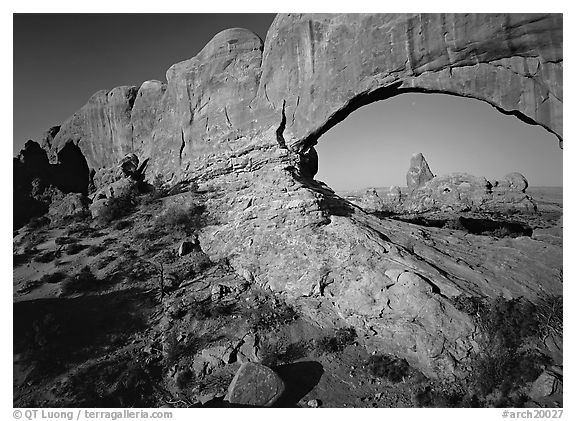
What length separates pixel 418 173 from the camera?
47312mm

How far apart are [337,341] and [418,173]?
135 feet

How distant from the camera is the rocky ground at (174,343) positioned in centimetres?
1066

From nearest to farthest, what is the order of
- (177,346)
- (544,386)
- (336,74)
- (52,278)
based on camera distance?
(544,386), (177,346), (52,278), (336,74)

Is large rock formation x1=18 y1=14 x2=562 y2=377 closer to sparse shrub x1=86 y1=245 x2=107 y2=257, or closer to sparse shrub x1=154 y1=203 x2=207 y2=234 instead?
sparse shrub x1=154 y1=203 x2=207 y2=234

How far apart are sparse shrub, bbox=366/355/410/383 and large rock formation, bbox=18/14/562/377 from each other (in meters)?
0.44

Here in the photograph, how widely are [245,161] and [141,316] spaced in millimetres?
9524

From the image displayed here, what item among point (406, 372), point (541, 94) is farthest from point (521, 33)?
point (406, 372)

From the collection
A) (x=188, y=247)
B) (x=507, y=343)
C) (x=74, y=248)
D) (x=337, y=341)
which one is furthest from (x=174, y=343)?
(x=507, y=343)

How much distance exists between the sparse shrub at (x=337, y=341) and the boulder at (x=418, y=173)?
38733 mm

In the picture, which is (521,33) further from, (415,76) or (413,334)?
(413,334)

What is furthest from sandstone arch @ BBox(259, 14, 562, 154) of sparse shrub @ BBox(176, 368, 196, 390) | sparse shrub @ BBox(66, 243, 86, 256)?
sparse shrub @ BBox(66, 243, 86, 256)

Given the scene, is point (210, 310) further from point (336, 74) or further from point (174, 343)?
point (336, 74)

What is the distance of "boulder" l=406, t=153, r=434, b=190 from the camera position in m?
46.9

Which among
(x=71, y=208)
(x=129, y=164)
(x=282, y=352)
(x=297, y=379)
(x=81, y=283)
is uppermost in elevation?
(x=129, y=164)
